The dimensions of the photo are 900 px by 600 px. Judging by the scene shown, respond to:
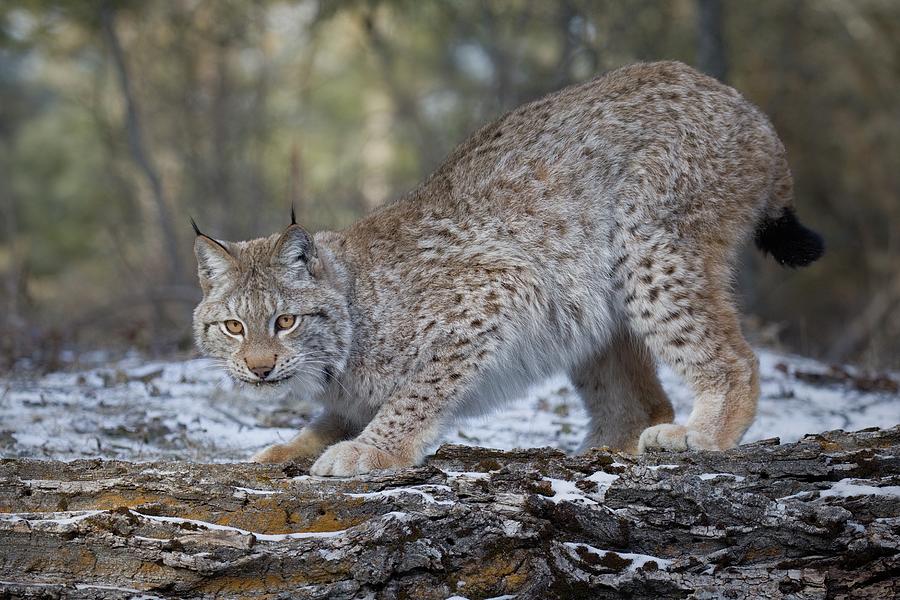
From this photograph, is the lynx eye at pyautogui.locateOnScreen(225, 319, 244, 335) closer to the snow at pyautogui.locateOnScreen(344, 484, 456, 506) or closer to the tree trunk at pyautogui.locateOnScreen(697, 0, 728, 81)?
the snow at pyautogui.locateOnScreen(344, 484, 456, 506)

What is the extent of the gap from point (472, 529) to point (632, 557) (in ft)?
1.76

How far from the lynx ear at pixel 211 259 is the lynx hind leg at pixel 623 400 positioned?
6.30ft

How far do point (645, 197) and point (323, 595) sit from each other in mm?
2528

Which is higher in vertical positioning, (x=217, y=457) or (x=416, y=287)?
(x=416, y=287)

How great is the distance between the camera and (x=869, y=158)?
14719 millimetres

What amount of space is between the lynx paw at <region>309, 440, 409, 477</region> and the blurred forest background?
563 centimetres

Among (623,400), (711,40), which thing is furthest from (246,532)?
(711,40)

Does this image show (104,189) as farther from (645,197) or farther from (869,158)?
(645,197)

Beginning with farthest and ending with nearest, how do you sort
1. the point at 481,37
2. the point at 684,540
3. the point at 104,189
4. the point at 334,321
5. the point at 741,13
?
1. the point at 104,189
2. the point at 741,13
3. the point at 481,37
4. the point at 334,321
5. the point at 684,540

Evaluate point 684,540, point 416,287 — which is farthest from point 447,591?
point 416,287

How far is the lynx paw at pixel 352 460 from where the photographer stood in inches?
148

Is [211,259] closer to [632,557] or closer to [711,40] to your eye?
[632,557]

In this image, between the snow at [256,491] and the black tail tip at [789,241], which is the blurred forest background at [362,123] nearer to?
the black tail tip at [789,241]

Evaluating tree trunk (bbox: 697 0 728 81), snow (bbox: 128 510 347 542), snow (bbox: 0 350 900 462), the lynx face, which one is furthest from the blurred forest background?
snow (bbox: 128 510 347 542)
